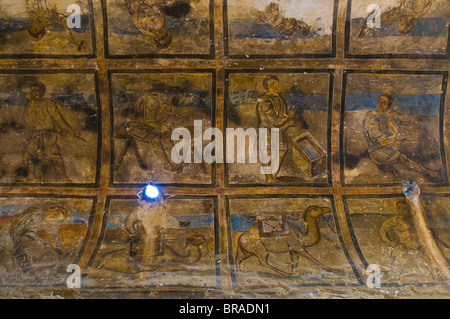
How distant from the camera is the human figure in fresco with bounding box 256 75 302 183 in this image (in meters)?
6.86

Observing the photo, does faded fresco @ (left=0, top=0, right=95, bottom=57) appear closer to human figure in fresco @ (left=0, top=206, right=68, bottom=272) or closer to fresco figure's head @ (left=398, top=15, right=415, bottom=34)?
human figure in fresco @ (left=0, top=206, right=68, bottom=272)

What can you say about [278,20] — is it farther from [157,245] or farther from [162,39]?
[157,245]

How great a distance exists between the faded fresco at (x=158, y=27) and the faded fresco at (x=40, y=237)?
3095 millimetres

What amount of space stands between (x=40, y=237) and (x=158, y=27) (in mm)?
4249

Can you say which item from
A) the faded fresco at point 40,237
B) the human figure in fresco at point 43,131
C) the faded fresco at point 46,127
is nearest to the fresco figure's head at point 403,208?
the faded fresco at point 40,237

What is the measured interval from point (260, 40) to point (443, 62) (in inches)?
138

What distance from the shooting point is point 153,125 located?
22.7 feet

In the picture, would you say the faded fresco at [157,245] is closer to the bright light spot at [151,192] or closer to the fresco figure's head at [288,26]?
the bright light spot at [151,192]

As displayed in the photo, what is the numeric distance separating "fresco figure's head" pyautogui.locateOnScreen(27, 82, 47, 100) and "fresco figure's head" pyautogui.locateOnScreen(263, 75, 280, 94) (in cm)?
426

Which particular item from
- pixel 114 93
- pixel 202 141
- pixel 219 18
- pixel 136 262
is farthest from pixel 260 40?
pixel 136 262

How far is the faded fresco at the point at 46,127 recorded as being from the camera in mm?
6734

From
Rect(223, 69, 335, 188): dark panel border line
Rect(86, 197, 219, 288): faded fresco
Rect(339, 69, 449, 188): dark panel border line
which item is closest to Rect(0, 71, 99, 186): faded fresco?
Rect(86, 197, 219, 288): faded fresco

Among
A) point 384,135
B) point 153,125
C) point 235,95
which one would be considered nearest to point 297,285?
point 384,135

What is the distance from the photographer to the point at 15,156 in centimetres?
677
